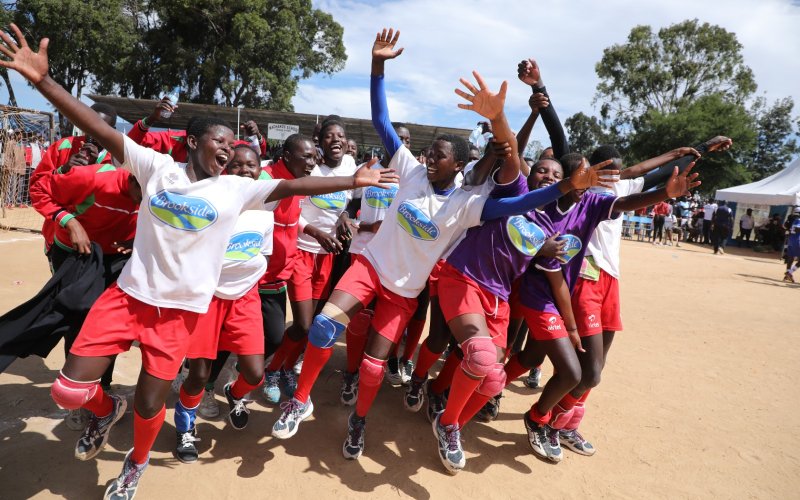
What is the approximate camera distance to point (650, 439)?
3693 mm

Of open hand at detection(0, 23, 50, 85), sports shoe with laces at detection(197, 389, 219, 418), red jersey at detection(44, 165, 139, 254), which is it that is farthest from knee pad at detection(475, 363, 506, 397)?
open hand at detection(0, 23, 50, 85)

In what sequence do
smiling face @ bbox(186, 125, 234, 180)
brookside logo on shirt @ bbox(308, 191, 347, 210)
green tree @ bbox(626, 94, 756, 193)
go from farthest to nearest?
green tree @ bbox(626, 94, 756, 193) → brookside logo on shirt @ bbox(308, 191, 347, 210) → smiling face @ bbox(186, 125, 234, 180)

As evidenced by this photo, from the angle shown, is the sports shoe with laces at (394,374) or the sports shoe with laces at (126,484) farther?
the sports shoe with laces at (394,374)

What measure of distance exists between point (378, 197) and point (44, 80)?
265 centimetres

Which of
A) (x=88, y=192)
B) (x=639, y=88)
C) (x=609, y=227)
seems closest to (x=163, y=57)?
(x=88, y=192)

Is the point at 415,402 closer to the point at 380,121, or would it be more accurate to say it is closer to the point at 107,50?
the point at 380,121

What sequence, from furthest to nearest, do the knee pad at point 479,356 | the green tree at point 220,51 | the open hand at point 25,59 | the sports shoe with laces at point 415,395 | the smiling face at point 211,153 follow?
the green tree at point 220,51 < the sports shoe with laces at point 415,395 < the knee pad at point 479,356 < the smiling face at point 211,153 < the open hand at point 25,59

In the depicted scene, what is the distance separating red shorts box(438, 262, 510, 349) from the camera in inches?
119

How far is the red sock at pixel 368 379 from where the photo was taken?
309 cm

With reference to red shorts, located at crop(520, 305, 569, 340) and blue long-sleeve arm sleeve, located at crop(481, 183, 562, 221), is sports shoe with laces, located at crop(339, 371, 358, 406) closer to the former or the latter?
red shorts, located at crop(520, 305, 569, 340)

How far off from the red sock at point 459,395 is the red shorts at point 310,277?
147cm

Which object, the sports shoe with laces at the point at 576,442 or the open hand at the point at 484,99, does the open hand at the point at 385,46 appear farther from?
the sports shoe with laces at the point at 576,442

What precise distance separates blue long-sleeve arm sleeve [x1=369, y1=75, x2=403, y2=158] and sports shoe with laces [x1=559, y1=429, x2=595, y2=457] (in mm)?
2464

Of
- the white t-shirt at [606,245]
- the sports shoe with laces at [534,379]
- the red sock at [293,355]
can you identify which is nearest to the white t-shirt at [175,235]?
the red sock at [293,355]
